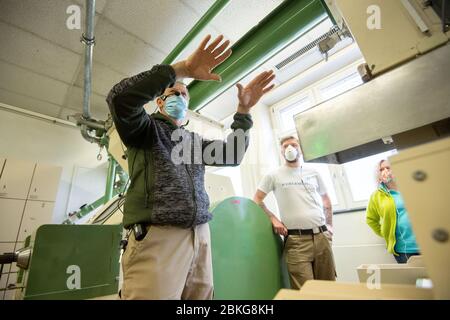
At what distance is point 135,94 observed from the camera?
2.60 feet

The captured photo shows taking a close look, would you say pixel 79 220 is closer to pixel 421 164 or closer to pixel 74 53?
pixel 74 53

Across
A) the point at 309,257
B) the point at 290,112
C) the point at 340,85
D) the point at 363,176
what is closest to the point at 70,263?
the point at 309,257

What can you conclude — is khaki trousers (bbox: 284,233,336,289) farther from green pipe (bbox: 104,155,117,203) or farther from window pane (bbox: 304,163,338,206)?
green pipe (bbox: 104,155,117,203)

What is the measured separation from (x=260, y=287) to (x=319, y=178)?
107 cm

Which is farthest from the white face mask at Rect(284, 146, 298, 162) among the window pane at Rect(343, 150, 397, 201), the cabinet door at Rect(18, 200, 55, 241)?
the cabinet door at Rect(18, 200, 55, 241)

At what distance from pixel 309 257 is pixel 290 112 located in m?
2.38

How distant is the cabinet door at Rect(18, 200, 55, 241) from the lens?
249 cm

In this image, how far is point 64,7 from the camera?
177 centimetres

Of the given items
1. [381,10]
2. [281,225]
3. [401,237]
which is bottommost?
[401,237]

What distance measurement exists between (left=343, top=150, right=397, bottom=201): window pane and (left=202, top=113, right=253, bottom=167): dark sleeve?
1.85 metres

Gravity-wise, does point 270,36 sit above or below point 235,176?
above

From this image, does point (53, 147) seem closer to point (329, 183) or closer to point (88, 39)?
Result: point (88, 39)

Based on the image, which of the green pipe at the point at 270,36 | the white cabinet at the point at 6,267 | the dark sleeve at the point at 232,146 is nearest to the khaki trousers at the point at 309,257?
the dark sleeve at the point at 232,146
